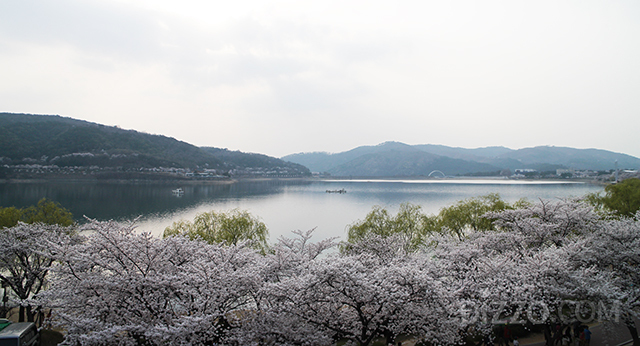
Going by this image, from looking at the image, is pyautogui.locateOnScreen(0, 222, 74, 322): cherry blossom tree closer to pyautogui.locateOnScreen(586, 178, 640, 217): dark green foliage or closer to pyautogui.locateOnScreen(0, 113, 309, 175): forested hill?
pyautogui.locateOnScreen(586, 178, 640, 217): dark green foliage

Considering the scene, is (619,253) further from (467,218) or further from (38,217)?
(38,217)

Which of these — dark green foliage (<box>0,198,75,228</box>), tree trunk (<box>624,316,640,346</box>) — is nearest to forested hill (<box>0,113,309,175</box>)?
dark green foliage (<box>0,198,75,228</box>)

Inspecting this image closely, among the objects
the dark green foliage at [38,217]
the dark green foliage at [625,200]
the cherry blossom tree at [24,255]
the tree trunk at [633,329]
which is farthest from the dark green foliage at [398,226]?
the dark green foliage at [38,217]

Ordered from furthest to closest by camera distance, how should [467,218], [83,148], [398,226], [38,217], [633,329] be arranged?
1. [83,148]
2. [398,226]
3. [467,218]
4. [38,217]
5. [633,329]

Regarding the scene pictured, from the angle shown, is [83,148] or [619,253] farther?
[83,148]

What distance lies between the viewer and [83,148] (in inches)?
4181

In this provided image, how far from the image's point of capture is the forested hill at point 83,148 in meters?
97.2

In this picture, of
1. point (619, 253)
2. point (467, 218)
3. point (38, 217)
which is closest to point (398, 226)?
point (467, 218)

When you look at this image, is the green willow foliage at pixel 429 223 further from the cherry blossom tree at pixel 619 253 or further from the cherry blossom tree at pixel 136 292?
the cherry blossom tree at pixel 136 292

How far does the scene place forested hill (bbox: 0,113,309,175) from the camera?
9719 cm

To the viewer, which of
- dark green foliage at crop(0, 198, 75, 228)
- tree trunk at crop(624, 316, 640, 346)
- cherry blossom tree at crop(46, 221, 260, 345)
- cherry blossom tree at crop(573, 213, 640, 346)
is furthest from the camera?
dark green foliage at crop(0, 198, 75, 228)

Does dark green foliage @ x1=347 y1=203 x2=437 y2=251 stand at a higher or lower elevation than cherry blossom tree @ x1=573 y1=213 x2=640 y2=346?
lower

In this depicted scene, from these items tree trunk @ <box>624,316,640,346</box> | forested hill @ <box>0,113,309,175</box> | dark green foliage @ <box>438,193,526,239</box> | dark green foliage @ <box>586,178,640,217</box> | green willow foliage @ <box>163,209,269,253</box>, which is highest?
forested hill @ <box>0,113,309,175</box>

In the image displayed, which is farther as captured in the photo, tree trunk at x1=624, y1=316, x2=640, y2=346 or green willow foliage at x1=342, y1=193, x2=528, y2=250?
green willow foliage at x1=342, y1=193, x2=528, y2=250
